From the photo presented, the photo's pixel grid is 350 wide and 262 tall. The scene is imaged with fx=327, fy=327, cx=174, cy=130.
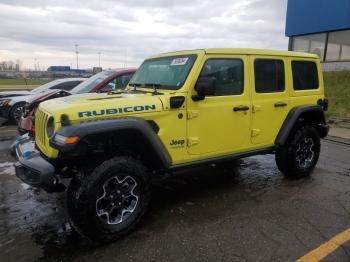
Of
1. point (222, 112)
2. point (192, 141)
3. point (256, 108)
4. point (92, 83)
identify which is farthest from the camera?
point (92, 83)

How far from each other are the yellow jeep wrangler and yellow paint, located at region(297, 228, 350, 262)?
4.89ft

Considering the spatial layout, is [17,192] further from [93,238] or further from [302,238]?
[302,238]

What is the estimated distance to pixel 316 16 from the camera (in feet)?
55.6

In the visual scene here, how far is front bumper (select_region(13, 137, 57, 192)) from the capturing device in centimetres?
303

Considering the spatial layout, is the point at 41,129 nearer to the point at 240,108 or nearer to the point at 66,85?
the point at 240,108

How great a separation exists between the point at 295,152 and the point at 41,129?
3.59 meters

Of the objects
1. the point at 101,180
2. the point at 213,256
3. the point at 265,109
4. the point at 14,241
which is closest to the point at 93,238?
the point at 101,180

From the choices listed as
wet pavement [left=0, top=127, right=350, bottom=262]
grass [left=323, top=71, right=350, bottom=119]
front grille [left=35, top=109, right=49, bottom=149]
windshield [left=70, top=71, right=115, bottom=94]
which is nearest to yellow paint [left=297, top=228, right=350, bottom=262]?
wet pavement [left=0, top=127, right=350, bottom=262]

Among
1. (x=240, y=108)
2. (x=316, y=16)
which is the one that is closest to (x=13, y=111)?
(x=240, y=108)

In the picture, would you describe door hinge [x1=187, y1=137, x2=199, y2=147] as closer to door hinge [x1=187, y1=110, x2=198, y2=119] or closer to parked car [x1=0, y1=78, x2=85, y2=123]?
door hinge [x1=187, y1=110, x2=198, y2=119]

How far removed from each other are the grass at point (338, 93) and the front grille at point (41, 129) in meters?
10.3

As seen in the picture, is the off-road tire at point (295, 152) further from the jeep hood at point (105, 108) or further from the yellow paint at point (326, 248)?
the jeep hood at point (105, 108)

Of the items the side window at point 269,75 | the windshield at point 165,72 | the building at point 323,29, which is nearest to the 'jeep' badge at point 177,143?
the windshield at point 165,72

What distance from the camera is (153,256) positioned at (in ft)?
9.91
